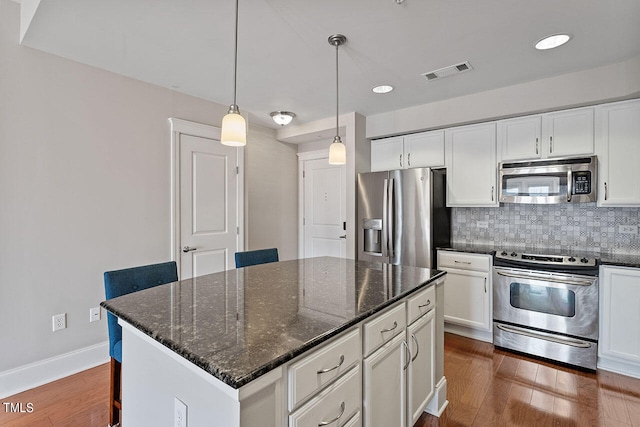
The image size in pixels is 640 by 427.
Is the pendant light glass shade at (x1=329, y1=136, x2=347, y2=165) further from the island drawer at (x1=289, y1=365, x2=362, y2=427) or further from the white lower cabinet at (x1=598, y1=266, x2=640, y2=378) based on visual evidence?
the white lower cabinet at (x1=598, y1=266, x2=640, y2=378)

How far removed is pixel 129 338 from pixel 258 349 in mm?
708

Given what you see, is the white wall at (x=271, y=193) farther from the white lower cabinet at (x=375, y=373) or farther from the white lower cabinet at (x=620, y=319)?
the white lower cabinet at (x=620, y=319)

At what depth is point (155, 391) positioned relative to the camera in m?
1.13

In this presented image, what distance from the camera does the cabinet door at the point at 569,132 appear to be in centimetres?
273

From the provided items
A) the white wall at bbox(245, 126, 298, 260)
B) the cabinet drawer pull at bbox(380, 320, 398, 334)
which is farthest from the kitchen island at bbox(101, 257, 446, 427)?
the white wall at bbox(245, 126, 298, 260)

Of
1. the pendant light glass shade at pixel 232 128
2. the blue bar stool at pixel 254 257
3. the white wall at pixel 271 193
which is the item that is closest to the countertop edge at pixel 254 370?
the pendant light glass shade at pixel 232 128

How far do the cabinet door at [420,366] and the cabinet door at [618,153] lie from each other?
2.10 metres

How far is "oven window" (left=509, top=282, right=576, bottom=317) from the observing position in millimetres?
2625

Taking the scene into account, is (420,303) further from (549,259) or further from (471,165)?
(471,165)

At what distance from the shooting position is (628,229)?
2.78m

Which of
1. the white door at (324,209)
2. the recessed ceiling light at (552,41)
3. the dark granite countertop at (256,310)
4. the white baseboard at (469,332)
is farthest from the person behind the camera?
the white door at (324,209)

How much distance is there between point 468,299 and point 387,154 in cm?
194

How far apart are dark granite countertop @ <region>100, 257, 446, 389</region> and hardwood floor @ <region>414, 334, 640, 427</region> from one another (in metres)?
0.98

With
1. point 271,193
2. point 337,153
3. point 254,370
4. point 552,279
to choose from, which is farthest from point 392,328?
point 271,193
